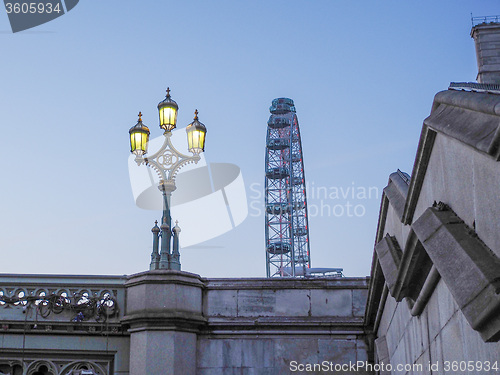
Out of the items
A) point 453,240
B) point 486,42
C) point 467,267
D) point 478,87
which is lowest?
point 467,267

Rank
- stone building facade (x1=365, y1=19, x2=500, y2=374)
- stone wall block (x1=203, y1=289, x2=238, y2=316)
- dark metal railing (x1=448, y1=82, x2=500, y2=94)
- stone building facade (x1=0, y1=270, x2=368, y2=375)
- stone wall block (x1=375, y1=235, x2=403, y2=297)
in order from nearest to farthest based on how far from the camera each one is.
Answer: stone building facade (x1=365, y1=19, x2=500, y2=374)
dark metal railing (x1=448, y1=82, x2=500, y2=94)
stone wall block (x1=375, y1=235, x2=403, y2=297)
stone building facade (x1=0, y1=270, x2=368, y2=375)
stone wall block (x1=203, y1=289, x2=238, y2=316)

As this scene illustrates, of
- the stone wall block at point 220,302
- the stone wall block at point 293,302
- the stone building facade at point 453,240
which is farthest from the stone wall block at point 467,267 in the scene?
the stone wall block at point 220,302

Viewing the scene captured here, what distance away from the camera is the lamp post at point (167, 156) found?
40.4ft

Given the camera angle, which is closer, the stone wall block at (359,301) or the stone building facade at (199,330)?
the stone building facade at (199,330)

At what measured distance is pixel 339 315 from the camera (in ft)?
38.2

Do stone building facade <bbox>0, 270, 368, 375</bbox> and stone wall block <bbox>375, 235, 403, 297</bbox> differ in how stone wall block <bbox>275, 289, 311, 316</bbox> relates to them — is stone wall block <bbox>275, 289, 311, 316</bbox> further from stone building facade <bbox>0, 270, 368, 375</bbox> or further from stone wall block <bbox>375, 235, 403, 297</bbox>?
stone wall block <bbox>375, 235, 403, 297</bbox>

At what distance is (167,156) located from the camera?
13016 mm

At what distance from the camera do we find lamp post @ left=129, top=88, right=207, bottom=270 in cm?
1233

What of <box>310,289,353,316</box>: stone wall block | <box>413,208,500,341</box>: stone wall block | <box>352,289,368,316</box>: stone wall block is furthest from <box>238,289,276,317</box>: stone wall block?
<box>413,208,500,341</box>: stone wall block

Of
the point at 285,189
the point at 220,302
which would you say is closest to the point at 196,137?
the point at 220,302

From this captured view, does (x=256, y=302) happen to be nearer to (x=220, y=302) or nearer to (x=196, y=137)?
(x=220, y=302)

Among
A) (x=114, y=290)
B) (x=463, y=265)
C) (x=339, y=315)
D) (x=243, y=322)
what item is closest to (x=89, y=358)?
(x=114, y=290)

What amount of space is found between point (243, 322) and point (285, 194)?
39.8 m

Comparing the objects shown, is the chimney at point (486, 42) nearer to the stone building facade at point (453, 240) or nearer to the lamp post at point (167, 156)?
the lamp post at point (167, 156)
